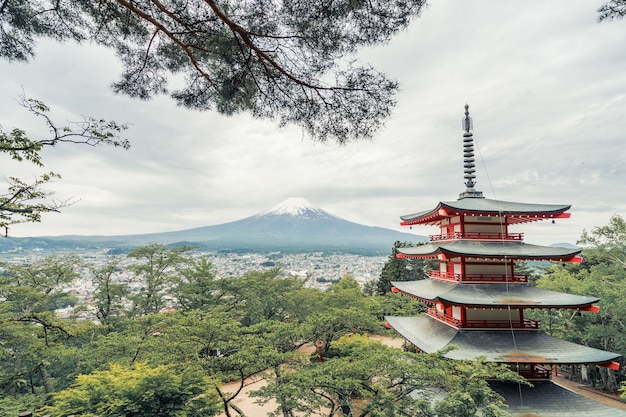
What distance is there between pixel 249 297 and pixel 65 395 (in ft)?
35.5

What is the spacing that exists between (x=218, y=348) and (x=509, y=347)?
7.31 m

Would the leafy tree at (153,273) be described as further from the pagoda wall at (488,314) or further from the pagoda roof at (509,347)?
the pagoda wall at (488,314)

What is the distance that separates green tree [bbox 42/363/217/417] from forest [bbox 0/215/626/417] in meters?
0.02

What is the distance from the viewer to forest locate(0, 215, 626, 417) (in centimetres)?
612

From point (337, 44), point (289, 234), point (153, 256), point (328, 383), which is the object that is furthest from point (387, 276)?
point (289, 234)

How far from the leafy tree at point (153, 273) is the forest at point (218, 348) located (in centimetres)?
7

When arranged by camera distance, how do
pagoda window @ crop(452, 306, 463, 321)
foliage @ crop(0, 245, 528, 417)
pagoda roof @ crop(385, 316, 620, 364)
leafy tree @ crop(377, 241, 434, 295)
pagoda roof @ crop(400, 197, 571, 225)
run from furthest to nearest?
leafy tree @ crop(377, 241, 434, 295) < pagoda roof @ crop(400, 197, 571, 225) < pagoda window @ crop(452, 306, 463, 321) < pagoda roof @ crop(385, 316, 620, 364) < foliage @ crop(0, 245, 528, 417)

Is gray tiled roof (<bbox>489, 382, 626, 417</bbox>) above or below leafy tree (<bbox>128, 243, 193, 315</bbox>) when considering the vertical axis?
below

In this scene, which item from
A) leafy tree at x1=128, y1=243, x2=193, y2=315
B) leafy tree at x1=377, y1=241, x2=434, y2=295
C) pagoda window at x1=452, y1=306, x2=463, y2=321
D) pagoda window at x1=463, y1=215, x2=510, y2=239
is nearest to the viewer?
pagoda window at x1=452, y1=306, x2=463, y2=321

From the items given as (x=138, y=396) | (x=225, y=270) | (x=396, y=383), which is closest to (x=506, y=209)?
(x=396, y=383)

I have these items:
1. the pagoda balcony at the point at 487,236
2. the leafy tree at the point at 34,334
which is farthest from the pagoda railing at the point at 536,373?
the leafy tree at the point at 34,334

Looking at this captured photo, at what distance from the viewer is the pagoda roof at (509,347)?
6590 millimetres

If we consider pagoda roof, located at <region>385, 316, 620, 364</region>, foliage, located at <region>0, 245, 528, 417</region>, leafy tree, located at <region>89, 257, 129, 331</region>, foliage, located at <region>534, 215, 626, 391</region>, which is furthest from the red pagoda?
leafy tree, located at <region>89, 257, 129, 331</region>

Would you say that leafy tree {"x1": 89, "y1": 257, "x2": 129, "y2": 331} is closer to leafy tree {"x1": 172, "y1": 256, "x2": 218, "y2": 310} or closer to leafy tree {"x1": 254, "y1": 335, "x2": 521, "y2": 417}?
leafy tree {"x1": 172, "y1": 256, "x2": 218, "y2": 310}
